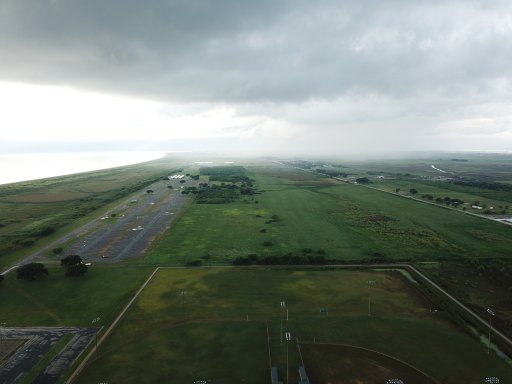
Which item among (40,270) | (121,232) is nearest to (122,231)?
(121,232)

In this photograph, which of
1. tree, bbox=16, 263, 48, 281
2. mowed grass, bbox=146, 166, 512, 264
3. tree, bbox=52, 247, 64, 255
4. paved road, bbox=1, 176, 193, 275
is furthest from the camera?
mowed grass, bbox=146, 166, 512, 264

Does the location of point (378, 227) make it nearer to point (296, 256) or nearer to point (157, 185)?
point (296, 256)

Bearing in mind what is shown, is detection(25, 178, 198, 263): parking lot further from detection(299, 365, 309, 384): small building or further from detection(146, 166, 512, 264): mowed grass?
detection(299, 365, 309, 384): small building

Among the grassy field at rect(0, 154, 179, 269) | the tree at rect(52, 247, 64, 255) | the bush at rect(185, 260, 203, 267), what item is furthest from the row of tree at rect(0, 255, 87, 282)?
the bush at rect(185, 260, 203, 267)

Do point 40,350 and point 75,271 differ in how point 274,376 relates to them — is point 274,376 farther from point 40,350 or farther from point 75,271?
point 75,271

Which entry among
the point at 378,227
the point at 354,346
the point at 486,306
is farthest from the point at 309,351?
the point at 378,227
